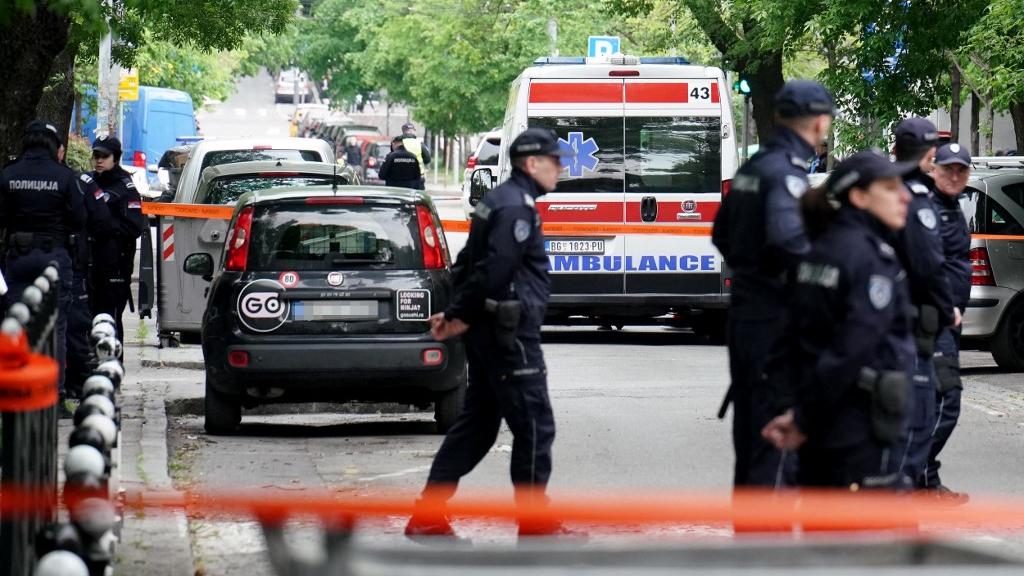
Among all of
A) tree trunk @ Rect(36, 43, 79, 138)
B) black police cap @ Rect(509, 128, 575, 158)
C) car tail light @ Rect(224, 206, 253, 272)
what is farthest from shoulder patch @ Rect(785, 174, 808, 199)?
tree trunk @ Rect(36, 43, 79, 138)

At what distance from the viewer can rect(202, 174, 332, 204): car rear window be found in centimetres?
1608

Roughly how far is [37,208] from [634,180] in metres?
7.12

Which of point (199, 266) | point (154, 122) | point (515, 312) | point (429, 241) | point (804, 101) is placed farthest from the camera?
point (154, 122)

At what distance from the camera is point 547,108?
1750cm

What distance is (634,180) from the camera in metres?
17.6

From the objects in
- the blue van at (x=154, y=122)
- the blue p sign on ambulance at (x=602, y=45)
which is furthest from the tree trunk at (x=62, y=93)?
the blue van at (x=154, y=122)

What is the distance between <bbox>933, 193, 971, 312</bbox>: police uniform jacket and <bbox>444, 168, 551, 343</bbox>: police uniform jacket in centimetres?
222

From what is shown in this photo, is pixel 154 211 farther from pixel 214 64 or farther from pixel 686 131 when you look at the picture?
pixel 214 64

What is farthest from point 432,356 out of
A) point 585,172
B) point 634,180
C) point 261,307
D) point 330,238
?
point 634,180

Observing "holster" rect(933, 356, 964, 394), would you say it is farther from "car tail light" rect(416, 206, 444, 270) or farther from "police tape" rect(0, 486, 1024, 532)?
"car tail light" rect(416, 206, 444, 270)

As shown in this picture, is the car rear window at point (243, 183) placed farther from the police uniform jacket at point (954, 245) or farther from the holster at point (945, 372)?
the holster at point (945, 372)

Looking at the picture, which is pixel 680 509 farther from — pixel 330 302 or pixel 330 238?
pixel 330 238

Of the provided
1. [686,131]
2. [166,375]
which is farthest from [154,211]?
[686,131]

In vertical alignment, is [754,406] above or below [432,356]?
above
